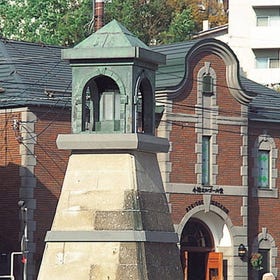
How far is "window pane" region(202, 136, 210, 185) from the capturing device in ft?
169

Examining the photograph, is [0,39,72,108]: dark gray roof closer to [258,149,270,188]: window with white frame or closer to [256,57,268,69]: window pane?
[258,149,270,188]: window with white frame

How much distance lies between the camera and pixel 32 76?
162 ft

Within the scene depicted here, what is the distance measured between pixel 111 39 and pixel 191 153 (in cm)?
2729

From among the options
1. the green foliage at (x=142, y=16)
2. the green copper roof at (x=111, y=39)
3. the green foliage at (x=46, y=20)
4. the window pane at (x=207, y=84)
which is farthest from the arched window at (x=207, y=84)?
the green copper roof at (x=111, y=39)

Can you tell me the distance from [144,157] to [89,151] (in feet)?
3.17

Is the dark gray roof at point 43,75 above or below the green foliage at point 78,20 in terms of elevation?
below

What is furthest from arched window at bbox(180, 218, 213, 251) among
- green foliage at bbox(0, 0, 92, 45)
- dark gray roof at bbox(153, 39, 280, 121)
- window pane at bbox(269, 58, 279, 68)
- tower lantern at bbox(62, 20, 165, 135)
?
window pane at bbox(269, 58, 279, 68)

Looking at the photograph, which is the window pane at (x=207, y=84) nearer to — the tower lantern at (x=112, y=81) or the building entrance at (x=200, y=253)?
the building entrance at (x=200, y=253)

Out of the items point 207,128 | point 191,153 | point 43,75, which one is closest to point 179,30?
point 207,128

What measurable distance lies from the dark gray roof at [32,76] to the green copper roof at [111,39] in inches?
898

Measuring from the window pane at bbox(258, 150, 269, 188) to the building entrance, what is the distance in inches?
137

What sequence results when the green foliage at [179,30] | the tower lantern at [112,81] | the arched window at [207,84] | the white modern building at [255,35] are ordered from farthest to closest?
the white modern building at [255,35] < the green foliage at [179,30] < the arched window at [207,84] < the tower lantern at [112,81]

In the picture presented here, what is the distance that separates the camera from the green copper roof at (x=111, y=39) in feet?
77.4

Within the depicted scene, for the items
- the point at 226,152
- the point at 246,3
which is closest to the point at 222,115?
the point at 226,152
